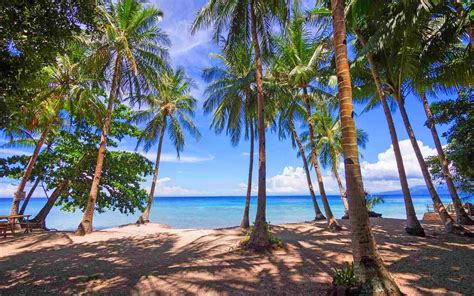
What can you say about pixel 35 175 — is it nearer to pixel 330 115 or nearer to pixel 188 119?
pixel 188 119

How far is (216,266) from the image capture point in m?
6.17

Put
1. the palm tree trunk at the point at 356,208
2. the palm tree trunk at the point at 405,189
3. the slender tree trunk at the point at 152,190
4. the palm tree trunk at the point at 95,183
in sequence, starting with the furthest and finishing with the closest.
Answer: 1. the slender tree trunk at the point at 152,190
2. the palm tree trunk at the point at 95,183
3. the palm tree trunk at the point at 405,189
4. the palm tree trunk at the point at 356,208

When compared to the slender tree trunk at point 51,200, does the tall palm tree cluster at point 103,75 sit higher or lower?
higher

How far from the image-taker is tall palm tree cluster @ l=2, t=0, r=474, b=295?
668 cm

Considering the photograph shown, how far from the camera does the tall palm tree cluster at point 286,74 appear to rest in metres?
6.68

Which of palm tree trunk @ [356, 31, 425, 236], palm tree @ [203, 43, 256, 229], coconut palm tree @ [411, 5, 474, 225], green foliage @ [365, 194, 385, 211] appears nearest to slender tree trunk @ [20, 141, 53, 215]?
palm tree @ [203, 43, 256, 229]

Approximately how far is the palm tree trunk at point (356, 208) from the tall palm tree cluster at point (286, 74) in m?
0.02

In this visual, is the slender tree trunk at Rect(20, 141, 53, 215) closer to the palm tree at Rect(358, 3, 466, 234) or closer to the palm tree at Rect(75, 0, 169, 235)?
the palm tree at Rect(75, 0, 169, 235)

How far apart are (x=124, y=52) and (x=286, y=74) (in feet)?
27.2

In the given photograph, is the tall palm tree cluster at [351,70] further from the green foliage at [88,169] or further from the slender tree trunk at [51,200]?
the slender tree trunk at [51,200]

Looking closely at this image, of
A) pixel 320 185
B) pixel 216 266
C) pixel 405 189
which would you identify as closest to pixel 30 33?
pixel 216 266

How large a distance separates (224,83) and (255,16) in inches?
230

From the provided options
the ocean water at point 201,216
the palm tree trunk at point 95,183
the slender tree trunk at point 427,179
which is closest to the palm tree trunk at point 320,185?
the slender tree trunk at point 427,179

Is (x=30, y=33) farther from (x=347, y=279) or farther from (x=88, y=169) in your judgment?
(x=88, y=169)
